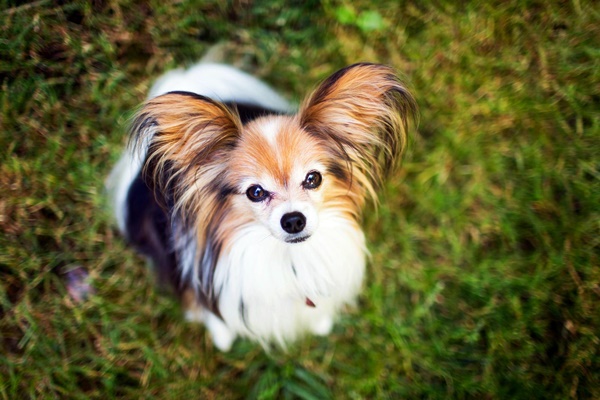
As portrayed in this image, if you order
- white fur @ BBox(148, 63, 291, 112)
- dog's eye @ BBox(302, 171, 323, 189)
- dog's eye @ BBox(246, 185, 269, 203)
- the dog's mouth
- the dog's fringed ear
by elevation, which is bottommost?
the dog's mouth

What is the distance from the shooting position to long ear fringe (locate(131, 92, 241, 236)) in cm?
153

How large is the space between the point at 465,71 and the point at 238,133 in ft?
6.02

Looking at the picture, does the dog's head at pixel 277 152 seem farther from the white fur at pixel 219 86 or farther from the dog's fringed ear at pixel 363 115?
the white fur at pixel 219 86

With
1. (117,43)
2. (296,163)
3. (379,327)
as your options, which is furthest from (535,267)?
(117,43)

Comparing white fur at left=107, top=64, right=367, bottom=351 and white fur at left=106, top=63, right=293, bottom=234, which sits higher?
white fur at left=106, top=63, right=293, bottom=234

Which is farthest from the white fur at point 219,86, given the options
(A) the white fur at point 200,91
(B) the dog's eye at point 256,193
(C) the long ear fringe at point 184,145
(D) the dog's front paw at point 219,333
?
(D) the dog's front paw at point 219,333

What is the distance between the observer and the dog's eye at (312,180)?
1.78 metres

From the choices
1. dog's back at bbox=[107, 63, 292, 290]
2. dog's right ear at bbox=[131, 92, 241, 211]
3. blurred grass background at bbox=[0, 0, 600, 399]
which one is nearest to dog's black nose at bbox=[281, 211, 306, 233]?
dog's right ear at bbox=[131, 92, 241, 211]

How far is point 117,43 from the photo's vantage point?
2.72 meters

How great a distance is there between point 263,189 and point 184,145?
1.10 feet

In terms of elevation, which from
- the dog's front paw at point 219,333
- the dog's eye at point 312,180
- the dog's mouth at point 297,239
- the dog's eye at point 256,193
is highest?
the dog's eye at point 312,180

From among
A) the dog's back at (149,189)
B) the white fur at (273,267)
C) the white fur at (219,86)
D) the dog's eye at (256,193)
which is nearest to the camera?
the dog's eye at (256,193)

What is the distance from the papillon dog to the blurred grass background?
1.81 feet

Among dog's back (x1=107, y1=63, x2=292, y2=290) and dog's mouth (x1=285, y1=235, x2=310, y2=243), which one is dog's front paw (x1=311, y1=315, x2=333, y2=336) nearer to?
dog's back (x1=107, y1=63, x2=292, y2=290)
